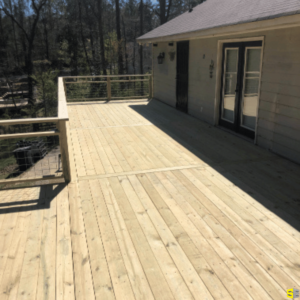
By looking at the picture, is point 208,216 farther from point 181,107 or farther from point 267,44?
point 181,107

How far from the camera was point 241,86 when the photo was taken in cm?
569

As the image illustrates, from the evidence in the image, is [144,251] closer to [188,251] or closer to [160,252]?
[160,252]

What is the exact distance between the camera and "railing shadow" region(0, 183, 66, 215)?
3.19m

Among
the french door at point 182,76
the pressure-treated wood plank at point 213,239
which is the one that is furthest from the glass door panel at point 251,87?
the french door at point 182,76

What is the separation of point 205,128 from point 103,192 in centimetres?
364

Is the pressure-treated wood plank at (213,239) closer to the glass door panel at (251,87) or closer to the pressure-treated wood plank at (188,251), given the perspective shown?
the pressure-treated wood plank at (188,251)

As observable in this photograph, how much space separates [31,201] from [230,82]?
450 cm

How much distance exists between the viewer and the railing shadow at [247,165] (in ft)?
11.0

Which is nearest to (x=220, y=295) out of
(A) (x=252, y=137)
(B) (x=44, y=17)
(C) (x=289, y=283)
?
(C) (x=289, y=283)

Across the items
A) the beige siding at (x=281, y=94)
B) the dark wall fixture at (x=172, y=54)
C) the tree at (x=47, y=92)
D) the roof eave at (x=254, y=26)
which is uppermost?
the roof eave at (x=254, y=26)

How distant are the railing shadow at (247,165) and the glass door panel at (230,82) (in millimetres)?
433

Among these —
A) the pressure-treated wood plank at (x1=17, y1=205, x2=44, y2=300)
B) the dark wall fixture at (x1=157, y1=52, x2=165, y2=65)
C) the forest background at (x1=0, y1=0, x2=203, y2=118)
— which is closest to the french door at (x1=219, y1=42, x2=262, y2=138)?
the dark wall fixture at (x1=157, y1=52, x2=165, y2=65)

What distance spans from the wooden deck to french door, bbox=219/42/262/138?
96 centimetres

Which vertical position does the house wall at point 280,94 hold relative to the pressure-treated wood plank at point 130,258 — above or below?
above
